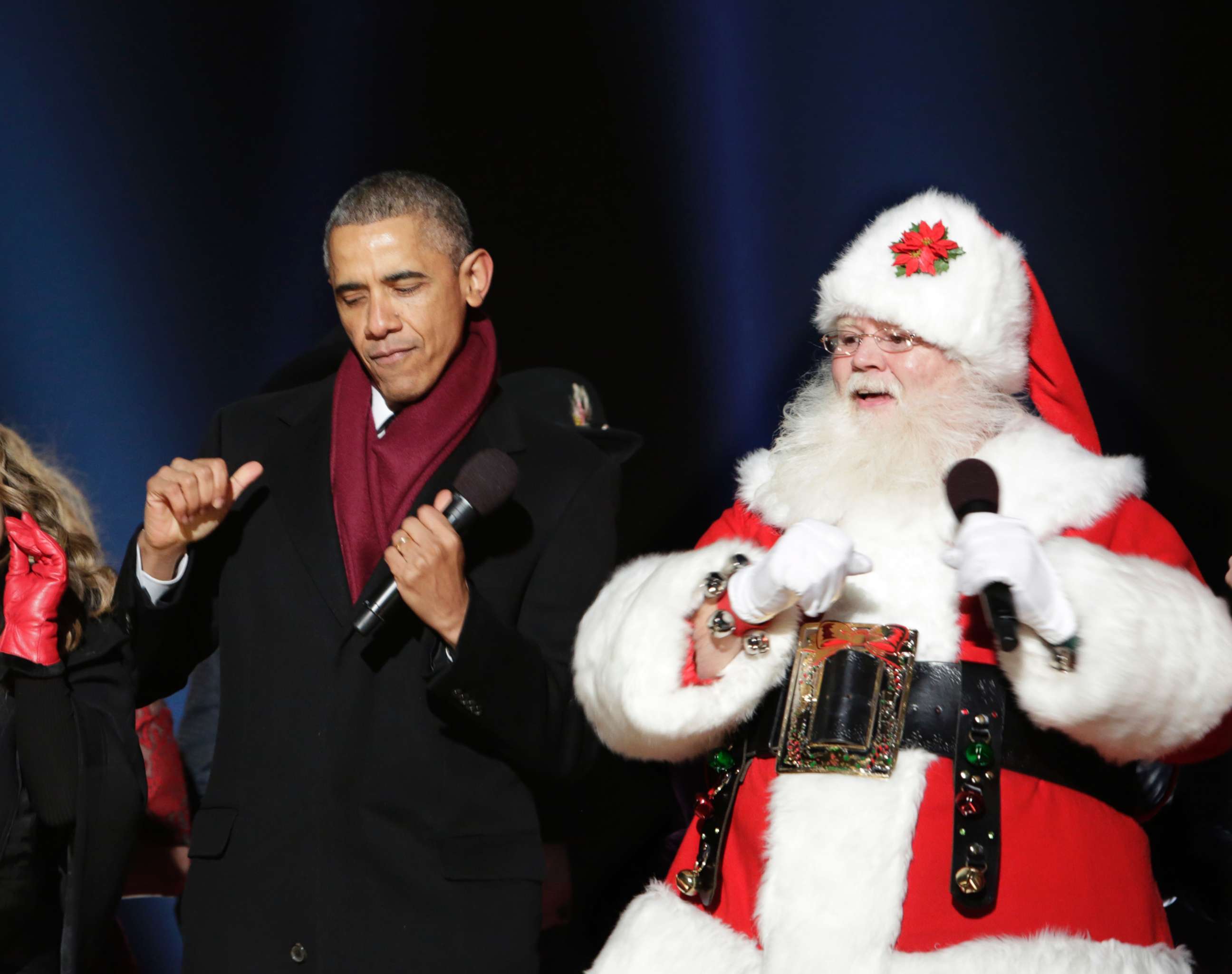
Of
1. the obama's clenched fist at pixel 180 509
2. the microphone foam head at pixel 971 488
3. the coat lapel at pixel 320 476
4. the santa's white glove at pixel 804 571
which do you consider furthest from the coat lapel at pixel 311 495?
the microphone foam head at pixel 971 488

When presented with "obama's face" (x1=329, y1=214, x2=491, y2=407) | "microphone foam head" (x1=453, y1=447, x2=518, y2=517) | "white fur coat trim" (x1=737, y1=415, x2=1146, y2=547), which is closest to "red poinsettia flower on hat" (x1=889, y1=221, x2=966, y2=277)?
"white fur coat trim" (x1=737, y1=415, x2=1146, y2=547)

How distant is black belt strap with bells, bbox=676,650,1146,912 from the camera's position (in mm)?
2098

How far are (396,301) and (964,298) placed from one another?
1.10 metres

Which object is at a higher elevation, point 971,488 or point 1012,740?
point 971,488

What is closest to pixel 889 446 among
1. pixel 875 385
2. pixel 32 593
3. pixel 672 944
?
pixel 875 385

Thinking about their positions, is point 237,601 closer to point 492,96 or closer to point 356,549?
point 356,549

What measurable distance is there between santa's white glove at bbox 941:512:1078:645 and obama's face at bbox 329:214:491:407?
1.16 metres

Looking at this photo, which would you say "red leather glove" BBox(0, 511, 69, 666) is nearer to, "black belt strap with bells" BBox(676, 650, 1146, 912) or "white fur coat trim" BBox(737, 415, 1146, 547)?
"black belt strap with bells" BBox(676, 650, 1146, 912)

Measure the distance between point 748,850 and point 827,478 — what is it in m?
0.66

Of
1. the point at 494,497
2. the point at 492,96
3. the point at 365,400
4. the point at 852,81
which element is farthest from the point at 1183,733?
the point at 492,96

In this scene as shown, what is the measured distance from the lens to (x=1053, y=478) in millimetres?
2291

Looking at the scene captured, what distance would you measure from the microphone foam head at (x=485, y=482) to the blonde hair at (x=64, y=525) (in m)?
0.83

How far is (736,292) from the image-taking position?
3.47 metres

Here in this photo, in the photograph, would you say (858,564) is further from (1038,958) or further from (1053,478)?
(1038,958)
